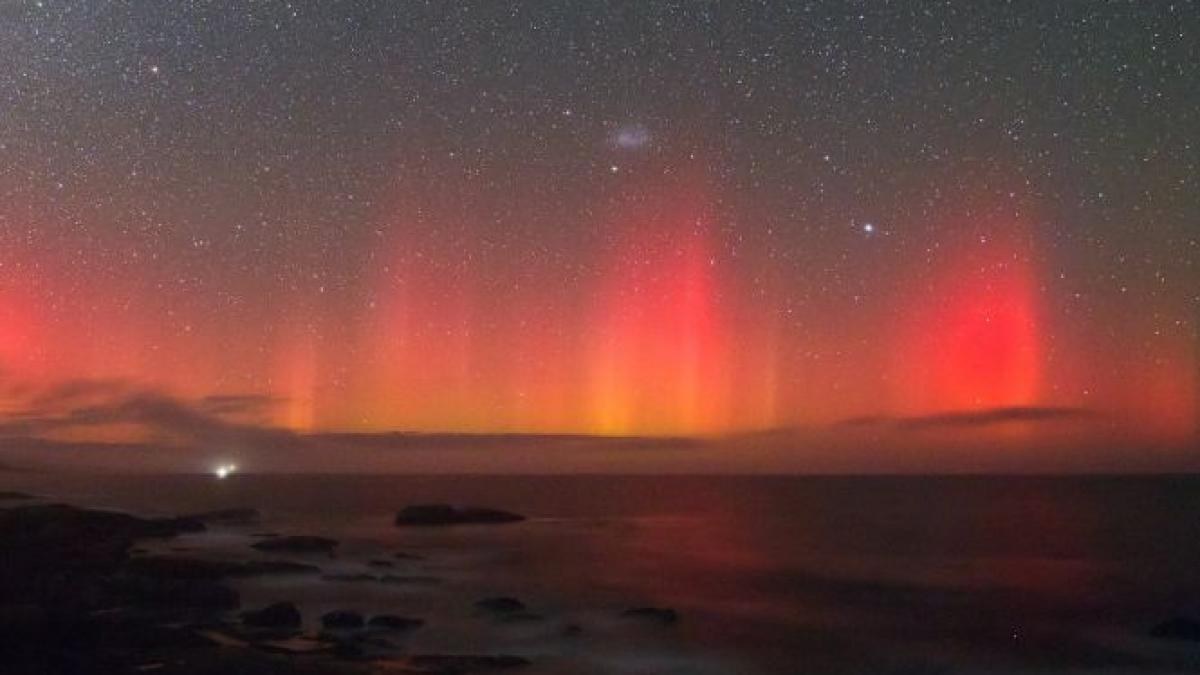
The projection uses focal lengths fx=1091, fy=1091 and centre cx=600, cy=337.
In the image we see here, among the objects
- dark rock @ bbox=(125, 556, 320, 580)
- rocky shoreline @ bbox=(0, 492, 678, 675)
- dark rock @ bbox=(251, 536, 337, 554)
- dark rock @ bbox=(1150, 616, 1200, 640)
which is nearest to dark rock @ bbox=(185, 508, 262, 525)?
dark rock @ bbox=(251, 536, 337, 554)

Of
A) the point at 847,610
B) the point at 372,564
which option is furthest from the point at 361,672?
the point at 372,564

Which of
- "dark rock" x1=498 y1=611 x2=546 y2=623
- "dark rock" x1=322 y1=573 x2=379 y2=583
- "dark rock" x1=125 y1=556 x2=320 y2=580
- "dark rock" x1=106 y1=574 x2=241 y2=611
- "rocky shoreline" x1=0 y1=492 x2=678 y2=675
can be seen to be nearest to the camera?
"rocky shoreline" x1=0 y1=492 x2=678 y2=675

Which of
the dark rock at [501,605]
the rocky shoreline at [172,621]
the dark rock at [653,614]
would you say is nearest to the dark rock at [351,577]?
the rocky shoreline at [172,621]

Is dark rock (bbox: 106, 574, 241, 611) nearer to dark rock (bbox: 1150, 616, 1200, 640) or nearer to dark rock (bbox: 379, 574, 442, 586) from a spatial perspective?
dark rock (bbox: 379, 574, 442, 586)

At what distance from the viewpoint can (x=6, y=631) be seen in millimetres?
22781

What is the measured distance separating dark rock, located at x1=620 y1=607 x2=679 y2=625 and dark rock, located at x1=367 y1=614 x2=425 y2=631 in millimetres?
7254

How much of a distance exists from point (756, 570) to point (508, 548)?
15350 mm

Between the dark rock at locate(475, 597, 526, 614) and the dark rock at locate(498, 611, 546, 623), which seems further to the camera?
the dark rock at locate(475, 597, 526, 614)

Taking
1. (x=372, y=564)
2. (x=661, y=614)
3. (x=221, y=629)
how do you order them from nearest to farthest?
(x=221, y=629), (x=661, y=614), (x=372, y=564)

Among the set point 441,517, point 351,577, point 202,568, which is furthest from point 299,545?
point 441,517

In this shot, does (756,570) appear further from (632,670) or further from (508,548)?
(632,670)

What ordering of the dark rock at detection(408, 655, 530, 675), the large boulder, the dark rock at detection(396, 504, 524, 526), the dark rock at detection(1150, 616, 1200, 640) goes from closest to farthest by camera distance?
the dark rock at detection(408, 655, 530, 675) < the large boulder < the dark rock at detection(1150, 616, 1200, 640) < the dark rock at detection(396, 504, 524, 526)

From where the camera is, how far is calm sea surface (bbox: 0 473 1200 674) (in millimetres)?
28953

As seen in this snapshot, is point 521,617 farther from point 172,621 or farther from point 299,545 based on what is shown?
point 299,545
